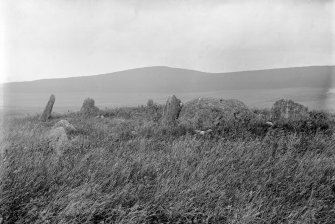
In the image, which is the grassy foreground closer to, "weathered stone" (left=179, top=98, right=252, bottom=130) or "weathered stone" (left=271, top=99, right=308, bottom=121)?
"weathered stone" (left=179, top=98, right=252, bottom=130)

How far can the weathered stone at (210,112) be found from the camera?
13359mm

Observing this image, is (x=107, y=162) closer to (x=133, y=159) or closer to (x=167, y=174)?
(x=133, y=159)

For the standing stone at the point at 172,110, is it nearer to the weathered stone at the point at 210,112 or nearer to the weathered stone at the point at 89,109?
the weathered stone at the point at 210,112

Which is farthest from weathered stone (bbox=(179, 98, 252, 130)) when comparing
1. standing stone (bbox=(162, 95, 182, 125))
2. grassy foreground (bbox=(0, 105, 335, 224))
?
grassy foreground (bbox=(0, 105, 335, 224))

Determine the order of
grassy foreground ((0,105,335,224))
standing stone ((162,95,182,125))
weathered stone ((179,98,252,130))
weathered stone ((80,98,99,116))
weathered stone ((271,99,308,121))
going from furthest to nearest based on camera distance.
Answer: weathered stone ((80,98,99,116))
weathered stone ((271,99,308,121))
standing stone ((162,95,182,125))
weathered stone ((179,98,252,130))
grassy foreground ((0,105,335,224))

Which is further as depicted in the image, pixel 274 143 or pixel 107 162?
pixel 274 143

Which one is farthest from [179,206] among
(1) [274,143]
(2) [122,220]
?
(1) [274,143]

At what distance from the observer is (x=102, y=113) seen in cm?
2195

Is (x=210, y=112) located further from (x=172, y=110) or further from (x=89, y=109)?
(x=89, y=109)

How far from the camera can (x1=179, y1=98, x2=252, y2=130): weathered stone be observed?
1336cm

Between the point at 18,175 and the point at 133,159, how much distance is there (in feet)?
6.94

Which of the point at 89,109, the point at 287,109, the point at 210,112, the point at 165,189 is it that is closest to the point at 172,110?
the point at 210,112

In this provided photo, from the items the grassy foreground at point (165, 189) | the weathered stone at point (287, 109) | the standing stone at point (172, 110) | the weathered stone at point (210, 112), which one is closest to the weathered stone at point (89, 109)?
the standing stone at point (172, 110)

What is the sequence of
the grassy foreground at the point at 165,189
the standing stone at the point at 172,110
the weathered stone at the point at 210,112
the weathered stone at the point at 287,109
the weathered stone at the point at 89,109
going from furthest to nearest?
the weathered stone at the point at 89,109 < the weathered stone at the point at 287,109 < the standing stone at the point at 172,110 < the weathered stone at the point at 210,112 < the grassy foreground at the point at 165,189
